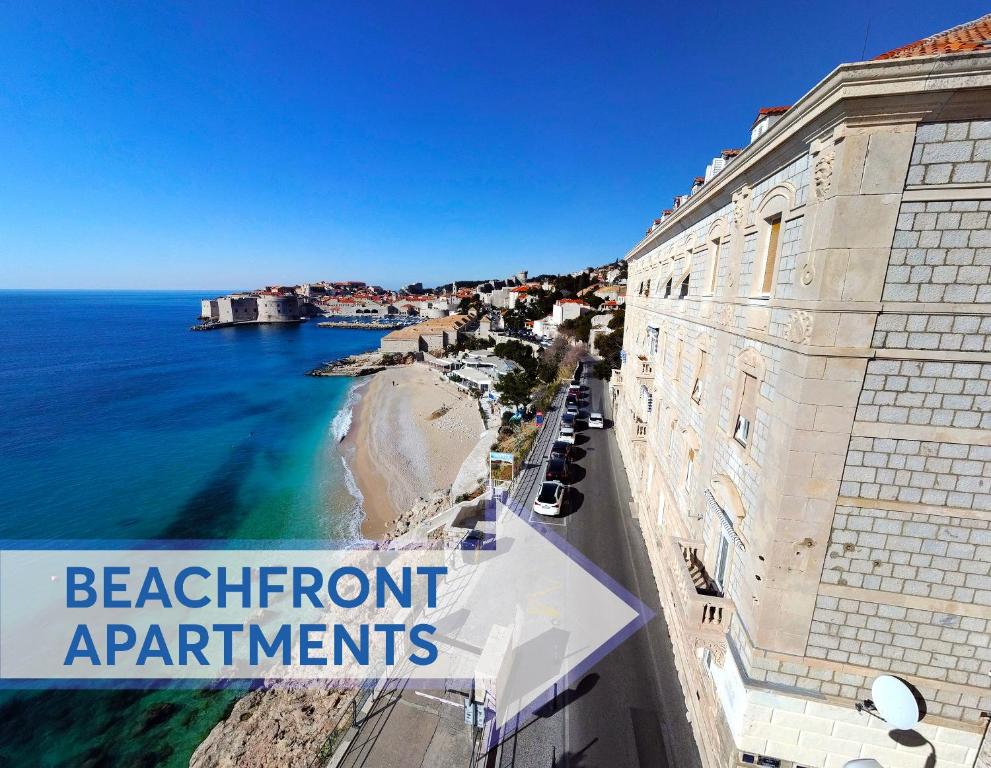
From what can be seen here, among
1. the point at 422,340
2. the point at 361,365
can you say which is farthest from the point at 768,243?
the point at 422,340

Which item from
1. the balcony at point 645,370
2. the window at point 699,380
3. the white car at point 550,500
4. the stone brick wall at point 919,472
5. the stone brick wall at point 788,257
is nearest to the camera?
the stone brick wall at point 919,472

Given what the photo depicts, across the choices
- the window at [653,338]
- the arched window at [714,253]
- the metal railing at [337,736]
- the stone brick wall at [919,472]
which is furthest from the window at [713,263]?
the metal railing at [337,736]

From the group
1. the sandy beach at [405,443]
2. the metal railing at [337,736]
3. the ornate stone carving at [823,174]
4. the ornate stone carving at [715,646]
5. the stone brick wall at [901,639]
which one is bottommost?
the sandy beach at [405,443]

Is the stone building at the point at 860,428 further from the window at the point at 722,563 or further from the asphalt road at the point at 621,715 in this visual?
the asphalt road at the point at 621,715

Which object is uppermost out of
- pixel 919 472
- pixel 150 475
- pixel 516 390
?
pixel 919 472

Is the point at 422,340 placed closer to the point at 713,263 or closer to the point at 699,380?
the point at 699,380

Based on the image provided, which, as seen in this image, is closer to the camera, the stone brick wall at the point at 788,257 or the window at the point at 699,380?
the stone brick wall at the point at 788,257
